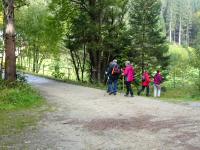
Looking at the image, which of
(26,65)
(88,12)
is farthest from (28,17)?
(88,12)

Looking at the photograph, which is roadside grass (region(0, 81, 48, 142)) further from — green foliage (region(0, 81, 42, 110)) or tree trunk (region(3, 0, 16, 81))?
tree trunk (region(3, 0, 16, 81))

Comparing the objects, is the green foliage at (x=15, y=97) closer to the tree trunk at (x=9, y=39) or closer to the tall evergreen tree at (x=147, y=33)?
the tree trunk at (x=9, y=39)

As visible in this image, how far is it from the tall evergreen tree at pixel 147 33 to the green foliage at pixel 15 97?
60.6ft

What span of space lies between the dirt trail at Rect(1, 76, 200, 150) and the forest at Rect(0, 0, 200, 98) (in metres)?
10.3

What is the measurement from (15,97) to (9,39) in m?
3.34

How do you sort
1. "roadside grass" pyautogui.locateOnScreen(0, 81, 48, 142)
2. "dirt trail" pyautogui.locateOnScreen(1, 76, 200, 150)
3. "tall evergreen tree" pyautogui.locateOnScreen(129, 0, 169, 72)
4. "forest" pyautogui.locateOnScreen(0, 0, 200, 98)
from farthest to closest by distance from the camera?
"tall evergreen tree" pyautogui.locateOnScreen(129, 0, 169, 72), "forest" pyautogui.locateOnScreen(0, 0, 200, 98), "roadside grass" pyautogui.locateOnScreen(0, 81, 48, 142), "dirt trail" pyautogui.locateOnScreen(1, 76, 200, 150)

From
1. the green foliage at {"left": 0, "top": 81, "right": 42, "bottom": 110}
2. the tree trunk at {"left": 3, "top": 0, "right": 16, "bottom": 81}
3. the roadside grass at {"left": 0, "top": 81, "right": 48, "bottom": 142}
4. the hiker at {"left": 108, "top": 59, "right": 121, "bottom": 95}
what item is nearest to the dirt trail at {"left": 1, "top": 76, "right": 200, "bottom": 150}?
the roadside grass at {"left": 0, "top": 81, "right": 48, "bottom": 142}

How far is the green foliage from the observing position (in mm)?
15656

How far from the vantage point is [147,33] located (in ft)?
121

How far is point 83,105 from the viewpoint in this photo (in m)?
16.5

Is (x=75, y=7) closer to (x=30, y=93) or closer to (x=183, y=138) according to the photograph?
(x=30, y=93)

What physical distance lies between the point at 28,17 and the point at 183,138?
35089 millimetres

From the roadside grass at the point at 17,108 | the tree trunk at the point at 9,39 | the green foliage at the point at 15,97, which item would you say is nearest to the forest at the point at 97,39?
the tree trunk at the point at 9,39

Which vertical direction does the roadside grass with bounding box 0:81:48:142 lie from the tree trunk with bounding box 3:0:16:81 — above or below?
below
